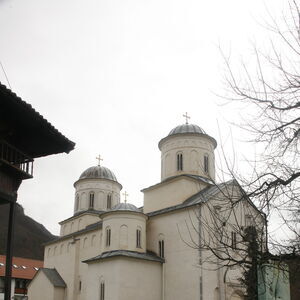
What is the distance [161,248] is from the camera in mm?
26625

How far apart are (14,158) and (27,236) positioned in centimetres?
8061

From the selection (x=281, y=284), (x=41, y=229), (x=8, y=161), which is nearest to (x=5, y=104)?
(x=8, y=161)

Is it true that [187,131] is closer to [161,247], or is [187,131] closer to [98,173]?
[161,247]

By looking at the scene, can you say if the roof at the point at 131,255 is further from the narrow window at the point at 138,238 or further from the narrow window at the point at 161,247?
the narrow window at the point at 138,238

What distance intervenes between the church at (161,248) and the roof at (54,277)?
0.25ft

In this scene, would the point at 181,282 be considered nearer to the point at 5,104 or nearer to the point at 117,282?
the point at 117,282

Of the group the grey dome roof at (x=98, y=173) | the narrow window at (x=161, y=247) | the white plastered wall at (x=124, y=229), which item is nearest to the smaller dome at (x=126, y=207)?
the white plastered wall at (x=124, y=229)

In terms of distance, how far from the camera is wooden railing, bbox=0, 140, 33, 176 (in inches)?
395

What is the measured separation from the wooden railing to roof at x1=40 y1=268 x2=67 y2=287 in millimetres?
24475

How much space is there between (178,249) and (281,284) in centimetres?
1693

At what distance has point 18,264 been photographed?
52688 millimetres

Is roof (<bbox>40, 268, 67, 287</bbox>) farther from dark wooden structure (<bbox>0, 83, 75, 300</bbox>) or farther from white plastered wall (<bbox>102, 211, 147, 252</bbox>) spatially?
dark wooden structure (<bbox>0, 83, 75, 300</bbox>)

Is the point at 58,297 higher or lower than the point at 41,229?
lower

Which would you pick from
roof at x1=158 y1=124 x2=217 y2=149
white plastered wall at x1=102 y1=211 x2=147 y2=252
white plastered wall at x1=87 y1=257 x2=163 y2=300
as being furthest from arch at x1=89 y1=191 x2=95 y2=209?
white plastered wall at x1=87 y1=257 x2=163 y2=300
